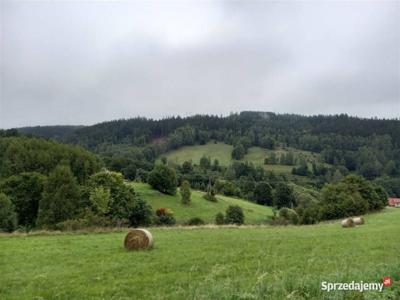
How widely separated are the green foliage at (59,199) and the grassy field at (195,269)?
105ft

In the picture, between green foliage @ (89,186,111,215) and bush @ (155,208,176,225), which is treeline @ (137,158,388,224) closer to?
bush @ (155,208,176,225)

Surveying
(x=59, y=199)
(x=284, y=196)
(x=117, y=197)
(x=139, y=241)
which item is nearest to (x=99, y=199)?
(x=117, y=197)

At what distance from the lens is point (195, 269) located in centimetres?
1241

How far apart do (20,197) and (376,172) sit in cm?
14855

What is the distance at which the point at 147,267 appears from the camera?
42.5 feet

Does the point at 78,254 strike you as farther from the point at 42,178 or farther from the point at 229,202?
the point at 229,202

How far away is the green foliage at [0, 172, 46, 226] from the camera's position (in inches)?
2338

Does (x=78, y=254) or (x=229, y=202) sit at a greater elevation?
(x=78, y=254)

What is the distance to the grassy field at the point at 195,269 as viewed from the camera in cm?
855

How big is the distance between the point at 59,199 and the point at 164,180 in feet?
161

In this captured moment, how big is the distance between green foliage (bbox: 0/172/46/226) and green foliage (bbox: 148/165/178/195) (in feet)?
134

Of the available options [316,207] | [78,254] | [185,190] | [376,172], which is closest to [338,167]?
[376,172]

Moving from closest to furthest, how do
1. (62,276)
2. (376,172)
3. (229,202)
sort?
1. (62,276)
2. (229,202)
3. (376,172)

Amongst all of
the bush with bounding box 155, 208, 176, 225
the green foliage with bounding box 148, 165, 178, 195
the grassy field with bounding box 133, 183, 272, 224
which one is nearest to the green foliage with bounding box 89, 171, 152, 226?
the bush with bounding box 155, 208, 176, 225
